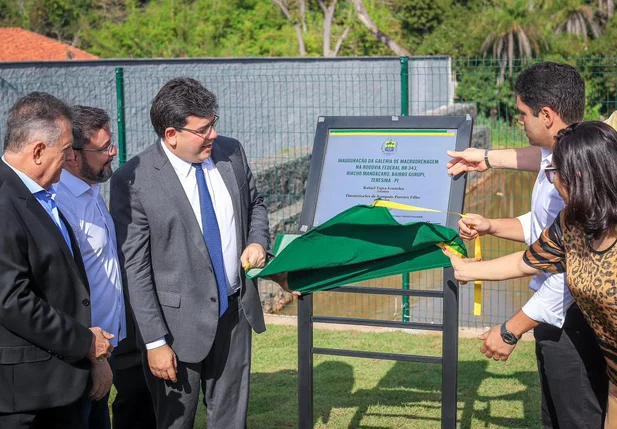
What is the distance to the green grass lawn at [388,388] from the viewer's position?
541cm

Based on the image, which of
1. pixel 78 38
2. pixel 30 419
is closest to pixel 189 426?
pixel 30 419

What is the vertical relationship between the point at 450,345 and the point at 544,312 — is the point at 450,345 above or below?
below

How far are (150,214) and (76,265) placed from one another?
55 centimetres

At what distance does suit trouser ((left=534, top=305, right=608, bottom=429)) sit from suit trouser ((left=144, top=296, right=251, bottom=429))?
148 centimetres

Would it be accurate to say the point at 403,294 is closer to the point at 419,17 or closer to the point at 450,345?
the point at 450,345

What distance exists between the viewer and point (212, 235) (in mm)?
3975

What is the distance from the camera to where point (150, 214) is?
388 cm

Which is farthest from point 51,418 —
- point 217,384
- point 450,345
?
point 450,345

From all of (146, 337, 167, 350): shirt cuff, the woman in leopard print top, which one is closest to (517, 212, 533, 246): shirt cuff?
the woman in leopard print top

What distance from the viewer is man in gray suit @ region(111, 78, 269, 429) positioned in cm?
386

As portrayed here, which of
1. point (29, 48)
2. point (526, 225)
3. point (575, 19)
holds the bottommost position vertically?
point (526, 225)

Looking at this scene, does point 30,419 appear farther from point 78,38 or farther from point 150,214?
point 78,38

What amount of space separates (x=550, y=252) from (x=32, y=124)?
2.16 metres

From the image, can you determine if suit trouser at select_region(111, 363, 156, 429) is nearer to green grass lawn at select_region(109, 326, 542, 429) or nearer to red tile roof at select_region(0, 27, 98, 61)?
green grass lawn at select_region(109, 326, 542, 429)
